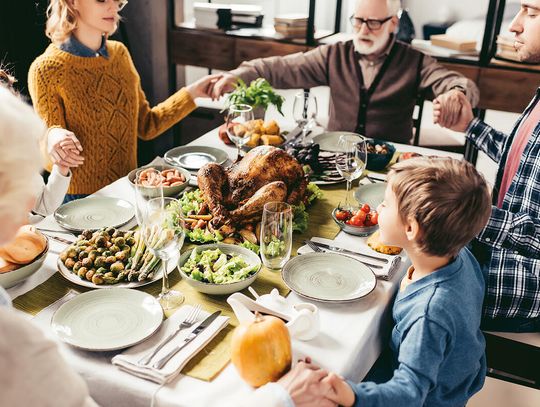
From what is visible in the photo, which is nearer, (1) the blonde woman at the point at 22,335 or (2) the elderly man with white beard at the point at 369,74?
(1) the blonde woman at the point at 22,335

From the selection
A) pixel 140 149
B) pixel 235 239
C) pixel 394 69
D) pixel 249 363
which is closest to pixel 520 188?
pixel 235 239

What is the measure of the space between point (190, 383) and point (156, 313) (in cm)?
24

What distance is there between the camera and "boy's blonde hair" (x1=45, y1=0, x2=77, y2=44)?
7.62ft

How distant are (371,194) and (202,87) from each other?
3.58ft

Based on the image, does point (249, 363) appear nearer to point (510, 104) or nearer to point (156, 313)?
point (156, 313)

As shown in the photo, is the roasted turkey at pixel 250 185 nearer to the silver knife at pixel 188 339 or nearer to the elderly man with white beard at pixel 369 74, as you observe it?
the silver knife at pixel 188 339

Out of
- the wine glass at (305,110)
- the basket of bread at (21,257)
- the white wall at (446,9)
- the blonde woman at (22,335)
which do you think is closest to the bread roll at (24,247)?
the basket of bread at (21,257)

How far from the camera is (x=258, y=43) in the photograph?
13.8ft

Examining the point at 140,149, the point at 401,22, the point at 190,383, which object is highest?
the point at 401,22

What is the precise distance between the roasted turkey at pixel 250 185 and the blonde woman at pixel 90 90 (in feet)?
2.20

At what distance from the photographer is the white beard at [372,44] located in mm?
3171

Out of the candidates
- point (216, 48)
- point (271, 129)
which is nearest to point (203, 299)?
point (271, 129)

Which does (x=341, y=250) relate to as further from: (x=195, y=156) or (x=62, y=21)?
(x=62, y=21)

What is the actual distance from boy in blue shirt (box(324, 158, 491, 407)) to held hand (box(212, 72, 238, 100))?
152cm
